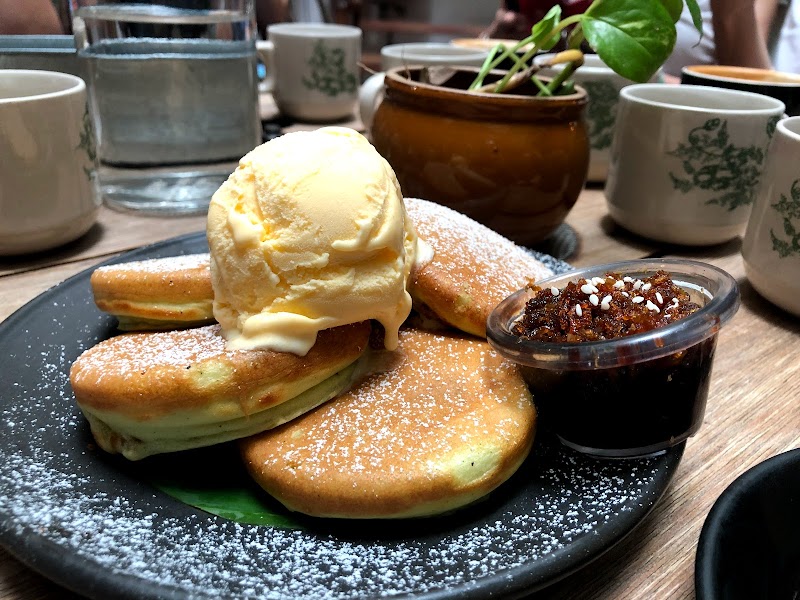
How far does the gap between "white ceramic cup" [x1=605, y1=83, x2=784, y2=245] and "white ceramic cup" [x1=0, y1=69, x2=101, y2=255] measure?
110cm

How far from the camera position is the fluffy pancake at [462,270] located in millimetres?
824

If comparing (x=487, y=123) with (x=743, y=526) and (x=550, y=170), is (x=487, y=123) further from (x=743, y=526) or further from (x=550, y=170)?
(x=743, y=526)

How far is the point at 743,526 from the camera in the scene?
559mm

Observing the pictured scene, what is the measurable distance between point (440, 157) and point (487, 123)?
10cm

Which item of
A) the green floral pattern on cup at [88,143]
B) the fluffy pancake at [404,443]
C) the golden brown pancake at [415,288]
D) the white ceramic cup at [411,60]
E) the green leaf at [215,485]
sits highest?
the white ceramic cup at [411,60]

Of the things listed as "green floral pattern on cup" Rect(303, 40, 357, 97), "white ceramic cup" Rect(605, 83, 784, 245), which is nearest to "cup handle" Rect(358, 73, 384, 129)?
"green floral pattern on cup" Rect(303, 40, 357, 97)

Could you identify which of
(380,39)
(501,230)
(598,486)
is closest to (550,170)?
(501,230)

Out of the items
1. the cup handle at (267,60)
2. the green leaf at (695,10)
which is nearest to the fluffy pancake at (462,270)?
the green leaf at (695,10)

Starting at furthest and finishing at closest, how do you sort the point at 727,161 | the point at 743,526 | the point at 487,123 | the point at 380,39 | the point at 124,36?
the point at 380,39 → the point at 124,36 → the point at 727,161 → the point at 487,123 → the point at 743,526

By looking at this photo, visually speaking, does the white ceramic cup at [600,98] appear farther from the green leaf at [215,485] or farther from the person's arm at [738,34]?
the green leaf at [215,485]

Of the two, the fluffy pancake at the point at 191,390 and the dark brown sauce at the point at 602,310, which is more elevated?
the dark brown sauce at the point at 602,310

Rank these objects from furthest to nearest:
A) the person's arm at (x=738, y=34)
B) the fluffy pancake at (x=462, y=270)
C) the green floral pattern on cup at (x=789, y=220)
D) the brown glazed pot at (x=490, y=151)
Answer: the person's arm at (x=738, y=34) → the brown glazed pot at (x=490, y=151) → the green floral pattern on cup at (x=789, y=220) → the fluffy pancake at (x=462, y=270)

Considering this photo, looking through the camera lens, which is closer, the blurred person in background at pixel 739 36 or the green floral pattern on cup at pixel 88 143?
the green floral pattern on cup at pixel 88 143

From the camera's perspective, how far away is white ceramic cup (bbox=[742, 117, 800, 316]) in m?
1.03
